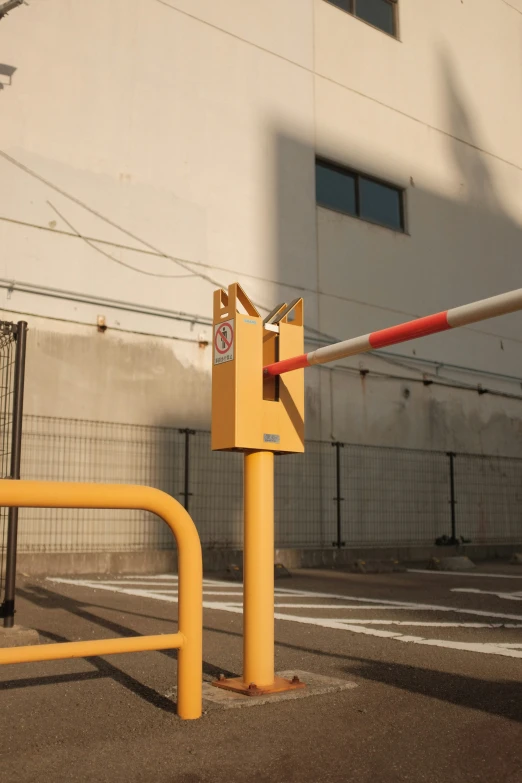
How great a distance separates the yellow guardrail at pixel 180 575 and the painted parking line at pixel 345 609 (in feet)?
7.30

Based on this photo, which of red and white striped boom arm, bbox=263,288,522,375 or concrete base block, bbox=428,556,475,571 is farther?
concrete base block, bbox=428,556,475,571

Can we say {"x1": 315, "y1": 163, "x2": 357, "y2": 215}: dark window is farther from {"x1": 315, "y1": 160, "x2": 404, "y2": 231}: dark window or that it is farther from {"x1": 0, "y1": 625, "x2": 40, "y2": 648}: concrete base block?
{"x1": 0, "y1": 625, "x2": 40, "y2": 648}: concrete base block

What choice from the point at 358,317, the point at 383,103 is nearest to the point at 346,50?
the point at 383,103

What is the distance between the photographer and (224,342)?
384cm

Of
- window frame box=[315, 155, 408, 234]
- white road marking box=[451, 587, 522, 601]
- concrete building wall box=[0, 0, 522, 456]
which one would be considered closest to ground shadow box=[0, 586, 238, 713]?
white road marking box=[451, 587, 522, 601]

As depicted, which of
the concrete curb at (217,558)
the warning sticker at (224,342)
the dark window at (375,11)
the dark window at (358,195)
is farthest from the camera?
the dark window at (375,11)

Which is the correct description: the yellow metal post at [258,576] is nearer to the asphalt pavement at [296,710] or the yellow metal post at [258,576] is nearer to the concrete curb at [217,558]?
the asphalt pavement at [296,710]

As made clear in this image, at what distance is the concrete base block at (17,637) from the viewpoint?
514 cm

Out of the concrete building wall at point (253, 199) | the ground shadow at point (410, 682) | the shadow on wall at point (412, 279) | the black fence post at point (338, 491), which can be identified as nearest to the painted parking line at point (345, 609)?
the ground shadow at point (410, 682)

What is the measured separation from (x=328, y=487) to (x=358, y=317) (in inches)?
135

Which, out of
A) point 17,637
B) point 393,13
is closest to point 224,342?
point 17,637

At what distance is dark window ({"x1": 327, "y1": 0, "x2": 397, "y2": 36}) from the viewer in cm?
1692

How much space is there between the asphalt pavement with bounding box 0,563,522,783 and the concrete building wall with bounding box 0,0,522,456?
6.81 meters

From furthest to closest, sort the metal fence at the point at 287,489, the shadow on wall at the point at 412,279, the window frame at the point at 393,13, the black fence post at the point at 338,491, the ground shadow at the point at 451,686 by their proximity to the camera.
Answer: the window frame at the point at 393,13, the shadow on wall at the point at 412,279, the black fence post at the point at 338,491, the metal fence at the point at 287,489, the ground shadow at the point at 451,686
